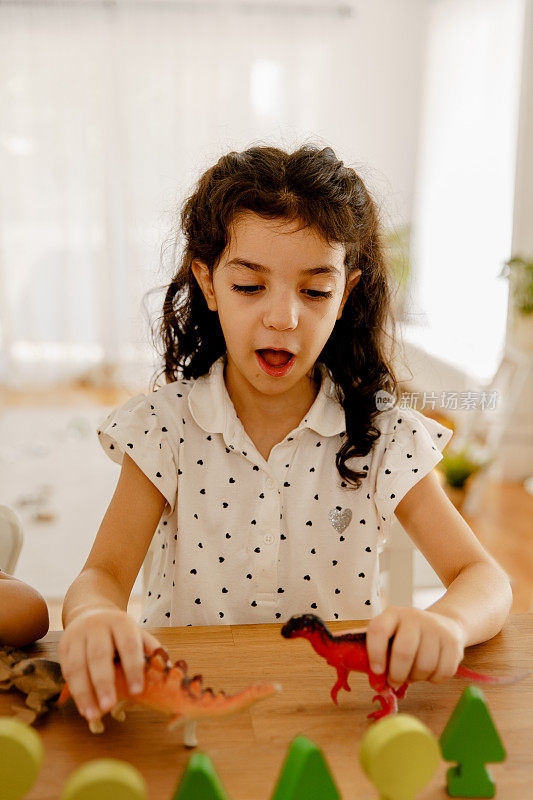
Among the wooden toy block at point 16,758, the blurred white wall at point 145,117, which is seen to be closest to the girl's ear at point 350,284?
the wooden toy block at point 16,758

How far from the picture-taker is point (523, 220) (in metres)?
3.09

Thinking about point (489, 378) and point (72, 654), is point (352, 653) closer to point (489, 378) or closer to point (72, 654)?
point (72, 654)

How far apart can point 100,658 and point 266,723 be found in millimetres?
128

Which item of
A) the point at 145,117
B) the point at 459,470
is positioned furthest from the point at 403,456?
the point at 145,117

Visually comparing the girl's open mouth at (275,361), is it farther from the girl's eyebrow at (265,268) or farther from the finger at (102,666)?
the finger at (102,666)

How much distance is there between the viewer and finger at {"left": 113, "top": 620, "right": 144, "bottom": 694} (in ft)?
1.76

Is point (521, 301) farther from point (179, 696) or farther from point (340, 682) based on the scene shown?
point (179, 696)

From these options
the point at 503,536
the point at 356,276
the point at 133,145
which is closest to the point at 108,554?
the point at 356,276

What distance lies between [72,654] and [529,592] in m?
1.82

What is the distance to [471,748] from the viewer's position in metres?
0.51

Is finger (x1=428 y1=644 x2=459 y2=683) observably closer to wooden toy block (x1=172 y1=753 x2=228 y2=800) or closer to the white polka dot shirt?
wooden toy block (x1=172 y1=753 x2=228 y2=800)

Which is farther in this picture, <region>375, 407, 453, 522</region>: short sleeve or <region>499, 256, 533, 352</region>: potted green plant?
<region>499, 256, 533, 352</region>: potted green plant

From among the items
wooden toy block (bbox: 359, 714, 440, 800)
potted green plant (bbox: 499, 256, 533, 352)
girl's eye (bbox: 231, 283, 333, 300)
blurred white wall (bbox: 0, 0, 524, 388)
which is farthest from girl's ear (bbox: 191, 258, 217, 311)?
blurred white wall (bbox: 0, 0, 524, 388)

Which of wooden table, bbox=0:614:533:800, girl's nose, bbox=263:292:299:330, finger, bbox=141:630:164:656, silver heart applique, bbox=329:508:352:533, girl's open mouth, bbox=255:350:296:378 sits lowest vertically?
silver heart applique, bbox=329:508:352:533
